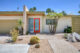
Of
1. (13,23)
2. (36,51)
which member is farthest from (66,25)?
(36,51)

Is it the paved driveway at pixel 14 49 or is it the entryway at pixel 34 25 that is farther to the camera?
the entryway at pixel 34 25

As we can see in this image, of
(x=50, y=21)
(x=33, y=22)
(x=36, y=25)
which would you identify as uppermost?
(x=50, y=21)

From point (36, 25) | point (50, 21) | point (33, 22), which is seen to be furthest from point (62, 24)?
point (33, 22)

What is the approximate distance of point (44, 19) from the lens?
1420cm

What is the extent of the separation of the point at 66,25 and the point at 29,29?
657cm

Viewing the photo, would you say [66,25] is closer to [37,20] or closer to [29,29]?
[37,20]

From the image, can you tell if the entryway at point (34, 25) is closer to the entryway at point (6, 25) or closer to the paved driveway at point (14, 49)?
the entryway at point (6, 25)

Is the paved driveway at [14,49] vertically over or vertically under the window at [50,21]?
under

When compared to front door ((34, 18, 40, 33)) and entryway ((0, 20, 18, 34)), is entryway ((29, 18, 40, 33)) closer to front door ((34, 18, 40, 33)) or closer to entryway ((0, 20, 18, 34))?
front door ((34, 18, 40, 33))

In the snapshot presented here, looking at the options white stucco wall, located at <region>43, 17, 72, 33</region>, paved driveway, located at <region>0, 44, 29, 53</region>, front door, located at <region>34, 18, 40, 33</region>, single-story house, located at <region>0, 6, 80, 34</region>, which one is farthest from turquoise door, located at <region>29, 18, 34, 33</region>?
paved driveway, located at <region>0, 44, 29, 53</region>

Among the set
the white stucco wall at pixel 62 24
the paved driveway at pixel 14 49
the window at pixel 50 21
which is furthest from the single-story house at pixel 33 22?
the paved driveway at pixel 14 49

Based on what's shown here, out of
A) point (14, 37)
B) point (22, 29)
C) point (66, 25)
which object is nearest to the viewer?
point (14, 37)

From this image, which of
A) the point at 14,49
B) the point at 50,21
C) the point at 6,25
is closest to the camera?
the point at 14,49

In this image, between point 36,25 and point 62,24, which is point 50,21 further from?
point 36,25
